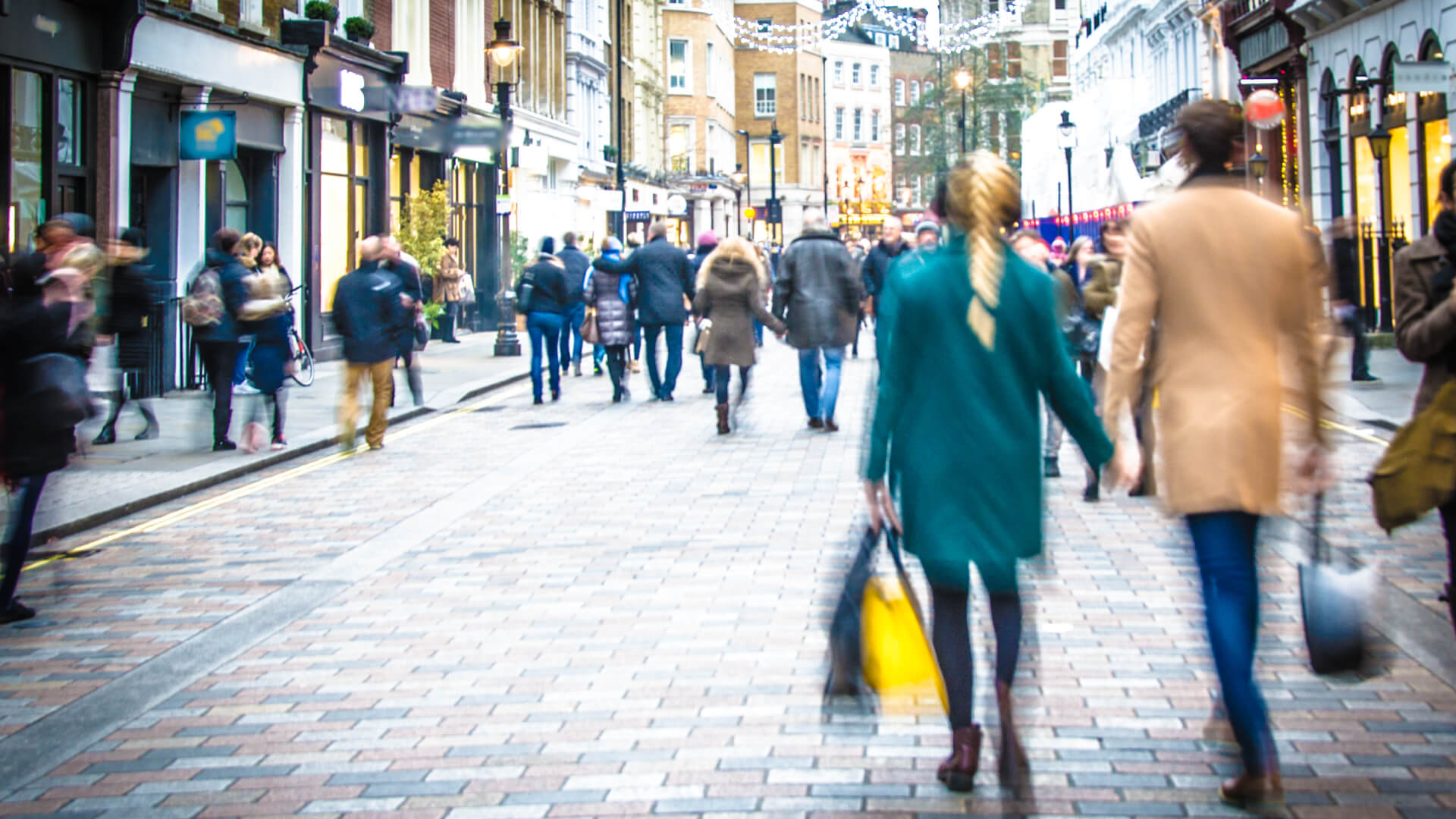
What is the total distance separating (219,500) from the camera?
11.8m

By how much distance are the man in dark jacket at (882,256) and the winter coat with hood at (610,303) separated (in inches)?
127

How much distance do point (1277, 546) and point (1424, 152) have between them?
17669 mm

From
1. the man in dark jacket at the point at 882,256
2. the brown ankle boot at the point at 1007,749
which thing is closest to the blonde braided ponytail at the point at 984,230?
the brown ankle boot at the point at 1007,749

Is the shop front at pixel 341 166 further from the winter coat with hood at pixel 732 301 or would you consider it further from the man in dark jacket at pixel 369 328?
the winter coat with hood at pixel 732 301

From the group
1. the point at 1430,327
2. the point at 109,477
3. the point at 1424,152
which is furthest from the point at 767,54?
the point at 1430,327

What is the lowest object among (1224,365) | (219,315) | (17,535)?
(17,535)

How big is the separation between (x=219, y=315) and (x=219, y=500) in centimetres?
263

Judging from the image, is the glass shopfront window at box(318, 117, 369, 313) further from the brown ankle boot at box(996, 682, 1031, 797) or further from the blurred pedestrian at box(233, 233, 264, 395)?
the brown ankle boot at box(996, 682, 1031, 797)

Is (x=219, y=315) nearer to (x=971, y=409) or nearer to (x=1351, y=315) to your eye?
(x=1351, y=315)

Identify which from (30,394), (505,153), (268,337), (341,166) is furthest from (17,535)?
(341,166)

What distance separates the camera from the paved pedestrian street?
4867mm

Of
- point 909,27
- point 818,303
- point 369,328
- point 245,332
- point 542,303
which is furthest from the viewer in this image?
point 909,27

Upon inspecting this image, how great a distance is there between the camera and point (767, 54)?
98188 mm

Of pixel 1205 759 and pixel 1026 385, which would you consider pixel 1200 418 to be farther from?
pixel 1205 759
